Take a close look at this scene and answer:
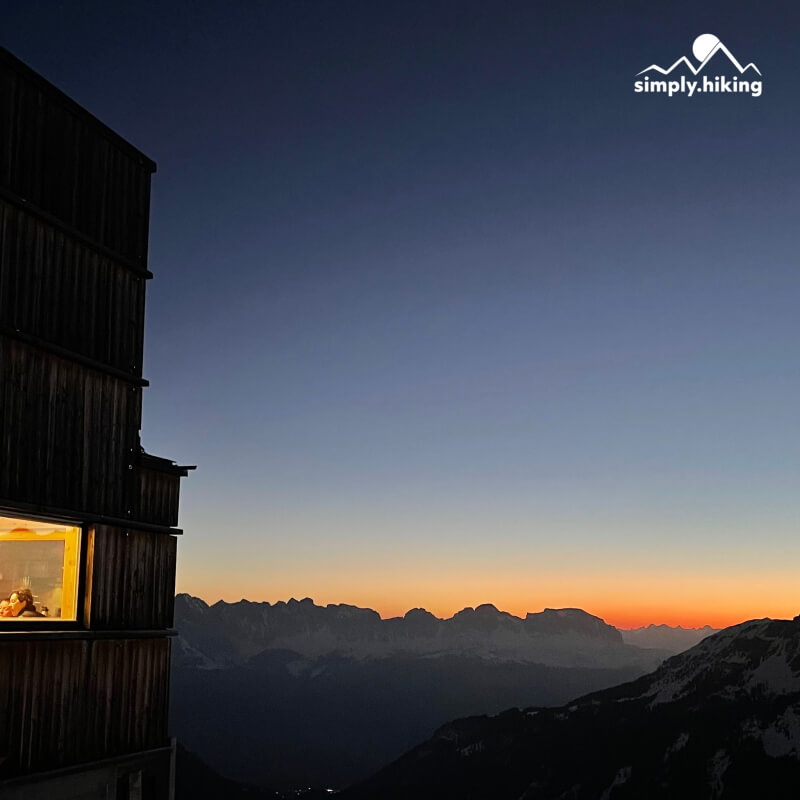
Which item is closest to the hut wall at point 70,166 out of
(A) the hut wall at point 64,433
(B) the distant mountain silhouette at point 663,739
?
(A) the hut wall at point 64,433

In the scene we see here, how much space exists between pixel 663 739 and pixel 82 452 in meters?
110

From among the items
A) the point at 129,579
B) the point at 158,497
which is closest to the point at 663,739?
the point at 158,497

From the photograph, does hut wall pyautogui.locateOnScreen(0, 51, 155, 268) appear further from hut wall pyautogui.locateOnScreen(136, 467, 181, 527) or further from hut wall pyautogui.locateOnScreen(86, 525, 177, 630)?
hut wall pyautogui.locateOnScreen(86, 525, 177, 630)

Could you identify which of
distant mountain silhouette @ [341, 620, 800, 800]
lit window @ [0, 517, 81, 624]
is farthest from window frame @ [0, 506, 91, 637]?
distant mountain silhouette @ [341, 620, 800, 800]

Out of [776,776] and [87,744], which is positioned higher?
[87,744]

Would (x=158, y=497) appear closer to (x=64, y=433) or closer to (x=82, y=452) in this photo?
(x=82, y=452)

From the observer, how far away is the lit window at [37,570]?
16.4m

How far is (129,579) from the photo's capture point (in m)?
18.6

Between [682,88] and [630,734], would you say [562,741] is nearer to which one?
[630,734]

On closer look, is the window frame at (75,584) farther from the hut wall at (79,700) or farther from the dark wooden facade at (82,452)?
the hut wall at (79,700)

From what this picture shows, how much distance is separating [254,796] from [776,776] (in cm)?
8289

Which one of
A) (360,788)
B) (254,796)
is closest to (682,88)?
(254,796)

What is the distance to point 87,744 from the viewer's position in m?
17.1

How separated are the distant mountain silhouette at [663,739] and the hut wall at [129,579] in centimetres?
8774
